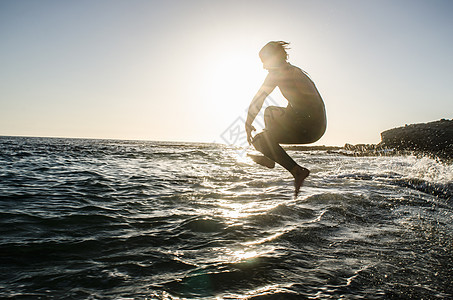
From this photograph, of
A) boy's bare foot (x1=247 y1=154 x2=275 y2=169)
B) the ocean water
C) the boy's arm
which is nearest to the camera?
the ocean water

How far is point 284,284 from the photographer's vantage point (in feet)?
6.65

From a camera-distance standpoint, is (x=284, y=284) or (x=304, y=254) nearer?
(x=284, y=284)

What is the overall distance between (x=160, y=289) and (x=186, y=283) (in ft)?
0.67

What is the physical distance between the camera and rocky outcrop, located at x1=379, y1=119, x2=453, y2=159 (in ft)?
101

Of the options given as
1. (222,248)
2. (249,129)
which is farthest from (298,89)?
(222,248)

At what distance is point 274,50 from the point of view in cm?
376

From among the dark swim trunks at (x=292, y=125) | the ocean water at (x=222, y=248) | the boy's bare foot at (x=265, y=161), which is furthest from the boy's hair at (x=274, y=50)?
the ocean water at (x=222, y=248)

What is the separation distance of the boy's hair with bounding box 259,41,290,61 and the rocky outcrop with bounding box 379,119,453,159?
31.1m

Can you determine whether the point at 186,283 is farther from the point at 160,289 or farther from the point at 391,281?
the point at 391,281

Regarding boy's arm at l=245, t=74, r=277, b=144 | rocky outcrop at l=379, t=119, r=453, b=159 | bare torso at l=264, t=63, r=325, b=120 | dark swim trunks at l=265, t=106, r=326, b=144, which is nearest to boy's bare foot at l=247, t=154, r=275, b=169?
dark swim trunks at l=265, t=106, r=326, b=144

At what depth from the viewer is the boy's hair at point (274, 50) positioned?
12.3 ft

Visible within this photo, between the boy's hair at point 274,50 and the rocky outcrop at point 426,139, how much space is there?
3108cm

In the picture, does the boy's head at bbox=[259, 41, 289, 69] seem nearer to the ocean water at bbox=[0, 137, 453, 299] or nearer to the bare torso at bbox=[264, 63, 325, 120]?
the bare torso at bbox=[264, 63, 325, 120]

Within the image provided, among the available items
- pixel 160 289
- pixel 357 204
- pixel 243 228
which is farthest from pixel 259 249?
pixel 357 204
